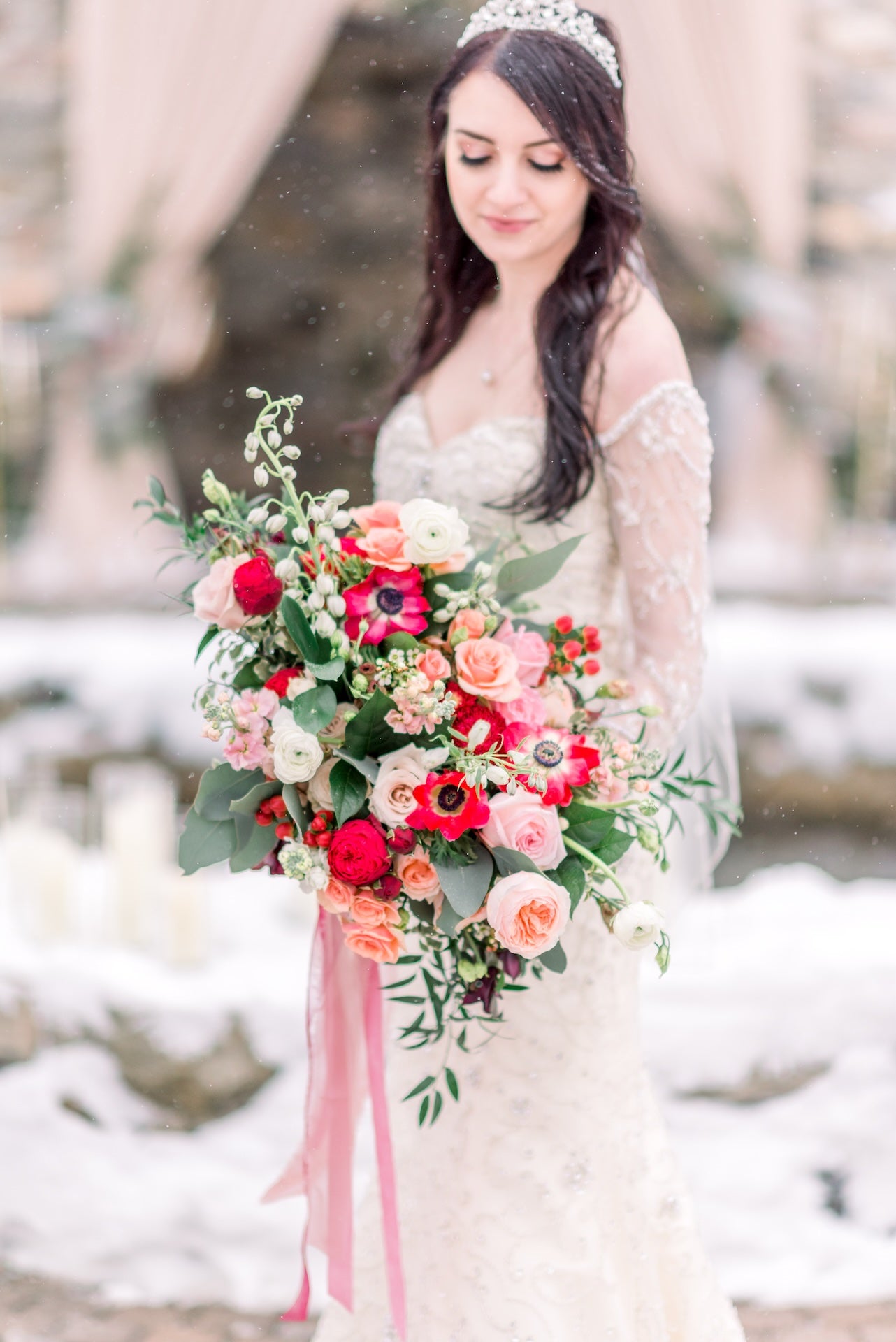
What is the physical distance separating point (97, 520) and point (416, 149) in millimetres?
1957

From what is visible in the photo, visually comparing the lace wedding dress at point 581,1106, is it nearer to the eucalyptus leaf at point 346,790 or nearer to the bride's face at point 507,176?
the bride's face at point 507,176

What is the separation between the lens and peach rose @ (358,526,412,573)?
A: 48.6 inches

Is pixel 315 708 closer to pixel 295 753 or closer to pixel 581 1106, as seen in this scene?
pixel 295 753

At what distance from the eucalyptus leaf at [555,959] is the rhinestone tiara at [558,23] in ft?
3.18

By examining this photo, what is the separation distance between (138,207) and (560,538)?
6.88 ft

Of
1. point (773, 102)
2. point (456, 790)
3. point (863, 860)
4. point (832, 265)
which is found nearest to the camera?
point (456, 790)

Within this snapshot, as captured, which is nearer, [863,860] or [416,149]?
[416,149]

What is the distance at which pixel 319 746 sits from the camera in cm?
120

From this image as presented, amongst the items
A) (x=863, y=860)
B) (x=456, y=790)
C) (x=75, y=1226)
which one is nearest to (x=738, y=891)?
(x=863, y=860)

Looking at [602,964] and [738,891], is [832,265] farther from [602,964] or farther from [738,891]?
[602,964]

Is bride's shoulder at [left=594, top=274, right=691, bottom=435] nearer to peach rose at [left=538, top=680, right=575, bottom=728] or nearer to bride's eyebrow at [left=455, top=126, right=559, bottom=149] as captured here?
bride's eyebrow at [left=455, top=126, right=559, bottom=149]

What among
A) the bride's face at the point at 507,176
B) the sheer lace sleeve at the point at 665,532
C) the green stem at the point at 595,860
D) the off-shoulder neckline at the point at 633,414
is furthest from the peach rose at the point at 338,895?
the bride's face at the point at 507,176

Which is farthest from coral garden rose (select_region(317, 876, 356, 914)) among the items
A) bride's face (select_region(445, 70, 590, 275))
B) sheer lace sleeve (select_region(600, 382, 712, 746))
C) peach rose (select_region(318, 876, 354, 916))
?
bride's face (select_region(445, 70, 590, 275))

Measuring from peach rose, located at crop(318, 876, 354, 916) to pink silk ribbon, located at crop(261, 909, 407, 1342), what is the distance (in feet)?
0.69
